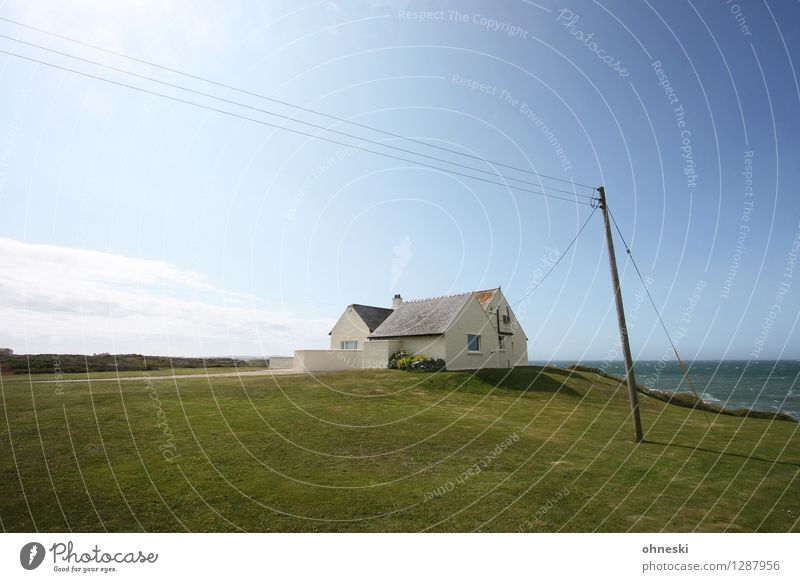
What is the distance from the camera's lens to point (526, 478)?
8242 millimetres

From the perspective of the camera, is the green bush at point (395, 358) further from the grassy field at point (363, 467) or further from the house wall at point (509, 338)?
the grassy field at point (363, 467)

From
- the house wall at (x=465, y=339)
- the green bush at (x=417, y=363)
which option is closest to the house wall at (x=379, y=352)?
the green bush at (x=417, y=363)

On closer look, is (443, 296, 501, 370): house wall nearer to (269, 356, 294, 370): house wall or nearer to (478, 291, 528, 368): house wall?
(478, 291, 528, 368): house wall

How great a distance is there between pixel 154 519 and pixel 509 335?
35.3m

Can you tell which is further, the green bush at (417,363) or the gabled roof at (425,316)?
the gabled roof at (425,316)

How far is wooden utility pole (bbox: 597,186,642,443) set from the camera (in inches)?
489

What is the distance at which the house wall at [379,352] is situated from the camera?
29.8 m

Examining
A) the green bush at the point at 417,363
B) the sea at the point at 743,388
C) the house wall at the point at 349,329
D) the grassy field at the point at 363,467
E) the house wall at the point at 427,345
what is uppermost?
the house wall at the point at 349,329

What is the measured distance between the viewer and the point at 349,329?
39844mm

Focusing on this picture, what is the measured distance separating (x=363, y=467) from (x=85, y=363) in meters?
28.8

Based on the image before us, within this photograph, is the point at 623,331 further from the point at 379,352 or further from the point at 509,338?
the point at 509,338
